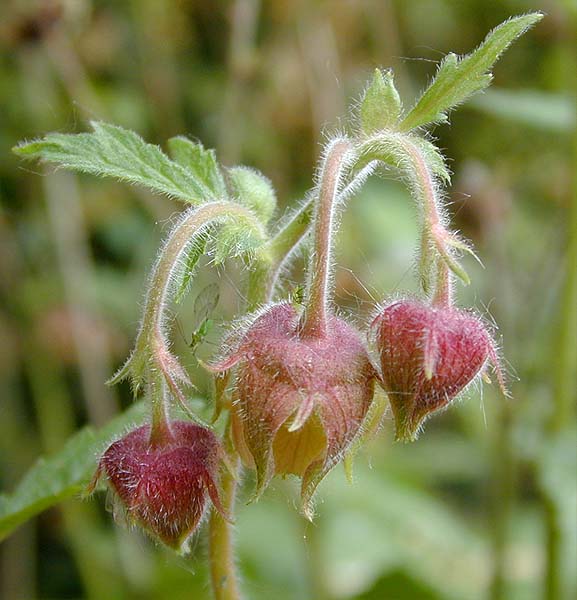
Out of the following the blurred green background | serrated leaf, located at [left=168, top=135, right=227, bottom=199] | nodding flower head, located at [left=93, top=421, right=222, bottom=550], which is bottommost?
the blurred green background

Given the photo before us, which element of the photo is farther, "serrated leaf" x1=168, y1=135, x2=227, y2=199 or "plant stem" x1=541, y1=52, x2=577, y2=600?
"plant stem" x1=541, y1=52, x2=577, y2=600

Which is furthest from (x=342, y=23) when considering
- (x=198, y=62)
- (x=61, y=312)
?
(x=61, y=312)

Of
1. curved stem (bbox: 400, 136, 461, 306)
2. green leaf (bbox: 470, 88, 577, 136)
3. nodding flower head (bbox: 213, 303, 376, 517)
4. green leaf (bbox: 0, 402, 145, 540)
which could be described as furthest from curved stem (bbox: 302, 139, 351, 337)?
green leaf (bbox: 470, 88, 577, 136)

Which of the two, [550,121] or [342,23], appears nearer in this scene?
[550,121]

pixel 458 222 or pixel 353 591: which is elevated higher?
pixel 458 222

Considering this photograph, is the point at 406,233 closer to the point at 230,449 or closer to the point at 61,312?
the point at 61,312

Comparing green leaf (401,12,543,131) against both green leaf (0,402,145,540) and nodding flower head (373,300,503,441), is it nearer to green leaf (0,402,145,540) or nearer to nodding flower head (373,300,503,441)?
nodding flower head (373,300,503,441)

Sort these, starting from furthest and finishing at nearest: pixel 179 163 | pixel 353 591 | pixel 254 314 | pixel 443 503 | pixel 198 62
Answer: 1. pixel 198 62
2. pixel 443 503
3. pixel 353 591
4. pixel 179 163
5. pixel 254 314
